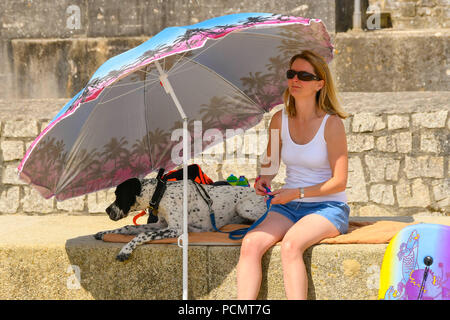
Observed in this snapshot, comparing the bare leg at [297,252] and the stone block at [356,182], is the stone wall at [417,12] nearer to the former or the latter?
the stone block at [356,182]

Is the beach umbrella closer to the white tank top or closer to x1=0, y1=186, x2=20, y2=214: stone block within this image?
the white tank top

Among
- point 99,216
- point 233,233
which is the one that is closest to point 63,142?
point 233,233

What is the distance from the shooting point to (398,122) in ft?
22.7

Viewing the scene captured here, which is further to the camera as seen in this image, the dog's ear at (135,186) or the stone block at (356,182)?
the stone block at (356,182)

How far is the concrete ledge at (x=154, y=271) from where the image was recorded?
415 centimetres

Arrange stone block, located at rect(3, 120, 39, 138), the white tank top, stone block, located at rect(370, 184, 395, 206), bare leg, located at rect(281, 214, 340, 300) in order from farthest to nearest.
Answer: stone block, located at rect(3, 120, 39, 138) → stone block, located at rect(370, 184, 395, 206) → the white tank top → bare leg, located at rect(281, 214, 340, 300)

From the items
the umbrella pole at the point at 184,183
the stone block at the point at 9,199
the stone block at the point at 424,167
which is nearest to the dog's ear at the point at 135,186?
the umbrella pole at the point at 184,183

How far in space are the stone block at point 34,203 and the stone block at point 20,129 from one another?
59 centimetres

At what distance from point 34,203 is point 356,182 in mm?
3469

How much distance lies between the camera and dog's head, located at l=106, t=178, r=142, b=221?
4340 mm

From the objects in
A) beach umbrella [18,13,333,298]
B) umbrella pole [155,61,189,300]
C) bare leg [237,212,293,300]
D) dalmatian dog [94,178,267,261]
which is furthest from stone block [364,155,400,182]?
umbrella pole [155,61,189,300]

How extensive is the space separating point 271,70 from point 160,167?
107 centimetres

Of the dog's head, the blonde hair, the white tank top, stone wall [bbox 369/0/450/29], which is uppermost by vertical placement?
stone wall [bbox 369/0/450/29]
